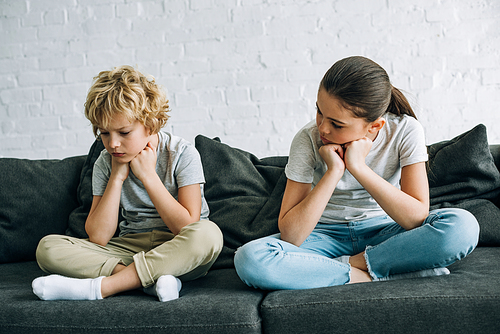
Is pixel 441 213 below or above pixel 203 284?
above

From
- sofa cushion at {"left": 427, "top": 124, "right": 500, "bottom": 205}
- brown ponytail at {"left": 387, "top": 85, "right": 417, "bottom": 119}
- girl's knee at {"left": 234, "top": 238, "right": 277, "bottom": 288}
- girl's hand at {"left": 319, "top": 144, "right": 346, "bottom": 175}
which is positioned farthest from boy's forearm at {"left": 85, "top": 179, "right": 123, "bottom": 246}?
sofa cushion at {"left": 427, "top": 124, "right": 500, "bottom": 205}

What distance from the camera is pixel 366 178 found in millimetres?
1190

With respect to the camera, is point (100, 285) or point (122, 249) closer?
point (100, 285)

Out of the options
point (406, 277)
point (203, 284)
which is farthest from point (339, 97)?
point (203, 284)

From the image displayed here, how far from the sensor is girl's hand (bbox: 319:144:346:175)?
1.21 m

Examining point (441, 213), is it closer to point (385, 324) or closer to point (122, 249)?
point (385, 324)

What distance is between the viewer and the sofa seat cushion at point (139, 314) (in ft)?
3.25

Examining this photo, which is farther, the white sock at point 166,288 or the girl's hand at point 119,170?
the girl's hand at point 119,170

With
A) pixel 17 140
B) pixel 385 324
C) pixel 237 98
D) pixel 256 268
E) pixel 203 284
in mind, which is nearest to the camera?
pixel 385 324

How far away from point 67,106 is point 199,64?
0.82 metres

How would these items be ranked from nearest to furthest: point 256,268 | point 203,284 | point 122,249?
point 256,268 < point 203,284 < point 122,249

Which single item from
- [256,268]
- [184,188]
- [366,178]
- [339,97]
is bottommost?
[256,268]

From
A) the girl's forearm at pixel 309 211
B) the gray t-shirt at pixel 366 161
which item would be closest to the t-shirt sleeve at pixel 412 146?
the gray t-shirt at pixel 366 161

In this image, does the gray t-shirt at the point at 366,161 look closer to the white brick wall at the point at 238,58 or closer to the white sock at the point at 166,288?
the white sock at the point at 166,288
